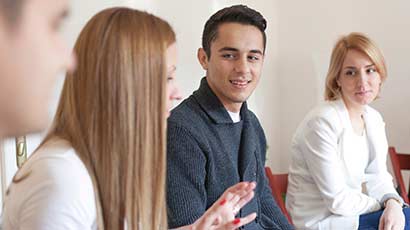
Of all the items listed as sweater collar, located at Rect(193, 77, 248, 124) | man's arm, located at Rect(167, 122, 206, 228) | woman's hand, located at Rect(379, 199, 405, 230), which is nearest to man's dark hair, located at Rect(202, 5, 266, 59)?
sweater collar, located at Rect(193, 77, 248, 124)

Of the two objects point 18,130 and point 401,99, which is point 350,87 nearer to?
point 401,99

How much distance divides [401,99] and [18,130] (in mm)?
2441

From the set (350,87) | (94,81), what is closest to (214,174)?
(94,81)

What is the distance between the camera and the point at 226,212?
115 cm

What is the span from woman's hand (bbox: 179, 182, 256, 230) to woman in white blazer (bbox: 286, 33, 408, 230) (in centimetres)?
74

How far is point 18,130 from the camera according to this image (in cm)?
44

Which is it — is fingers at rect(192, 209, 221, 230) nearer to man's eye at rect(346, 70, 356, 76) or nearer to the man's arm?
the man's arm

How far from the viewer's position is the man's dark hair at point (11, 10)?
1.39 ft

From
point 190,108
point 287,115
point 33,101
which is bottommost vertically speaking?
point 287,115

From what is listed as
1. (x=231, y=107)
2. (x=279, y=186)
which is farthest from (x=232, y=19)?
(x=279, y=186)

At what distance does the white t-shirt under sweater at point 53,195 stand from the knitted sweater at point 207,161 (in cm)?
45

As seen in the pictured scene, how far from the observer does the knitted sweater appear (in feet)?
4.53

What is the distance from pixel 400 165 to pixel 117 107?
1.79 metres

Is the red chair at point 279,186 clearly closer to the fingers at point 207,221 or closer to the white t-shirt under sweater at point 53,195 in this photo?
the fingers at point 207,221
